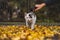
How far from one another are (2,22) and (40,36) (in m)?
0.31

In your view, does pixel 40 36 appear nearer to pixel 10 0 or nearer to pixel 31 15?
pixel 31 15

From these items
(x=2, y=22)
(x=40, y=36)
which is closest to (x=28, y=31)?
(x=40, y=36)

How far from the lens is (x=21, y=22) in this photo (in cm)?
118

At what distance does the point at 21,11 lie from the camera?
3.87 feet

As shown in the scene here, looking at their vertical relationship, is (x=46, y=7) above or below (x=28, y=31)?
above

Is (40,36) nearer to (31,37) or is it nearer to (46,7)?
(31,37)

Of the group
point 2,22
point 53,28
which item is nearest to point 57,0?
point 53,28

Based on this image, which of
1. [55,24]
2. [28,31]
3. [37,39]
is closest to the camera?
[37,39]

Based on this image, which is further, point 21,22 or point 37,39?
point 21,22

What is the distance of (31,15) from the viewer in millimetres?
1130

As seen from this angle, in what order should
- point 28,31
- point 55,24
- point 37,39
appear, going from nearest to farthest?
point 37,39, point 28,31, point 55,24

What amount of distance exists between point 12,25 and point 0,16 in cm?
11

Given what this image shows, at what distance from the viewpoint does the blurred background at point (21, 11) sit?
3.83ft

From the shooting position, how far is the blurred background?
117 centimetres
